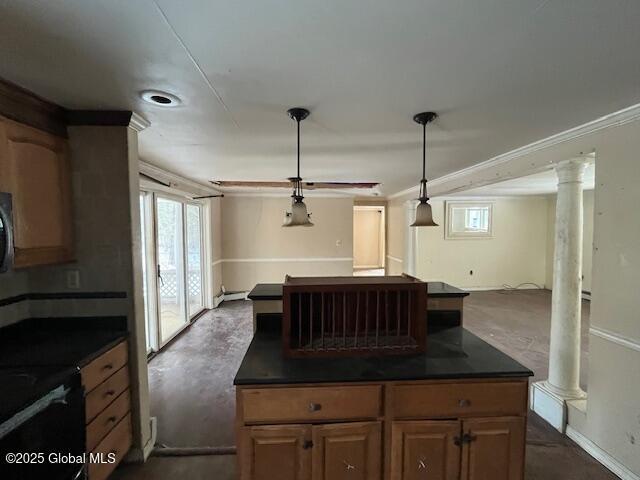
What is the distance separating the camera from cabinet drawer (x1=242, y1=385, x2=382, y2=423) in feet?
4.69

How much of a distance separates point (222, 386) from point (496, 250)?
642cm

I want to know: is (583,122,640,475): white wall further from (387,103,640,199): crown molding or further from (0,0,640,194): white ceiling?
(0,0,640,194): white ceiling

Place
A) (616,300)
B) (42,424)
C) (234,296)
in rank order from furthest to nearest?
(234,296)
(616,300)
(42,424)

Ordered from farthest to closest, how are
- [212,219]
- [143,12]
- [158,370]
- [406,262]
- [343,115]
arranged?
[406,262] → [212,219] → [158,370] → [343,115] → [143,12]

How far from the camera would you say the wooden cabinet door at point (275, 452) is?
1.44 m

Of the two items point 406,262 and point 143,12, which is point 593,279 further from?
point 406,262

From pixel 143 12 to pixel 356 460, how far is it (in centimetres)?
201

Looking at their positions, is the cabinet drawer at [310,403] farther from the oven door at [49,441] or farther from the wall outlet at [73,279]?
the wall outlet at [73,279]

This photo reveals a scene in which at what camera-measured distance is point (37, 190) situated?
166 centimetres

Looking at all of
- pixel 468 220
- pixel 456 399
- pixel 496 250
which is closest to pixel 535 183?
pixel 468 220

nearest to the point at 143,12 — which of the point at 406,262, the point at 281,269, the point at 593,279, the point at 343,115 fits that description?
the point at 343,115

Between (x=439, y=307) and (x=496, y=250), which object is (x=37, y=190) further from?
(x=496, y=250)

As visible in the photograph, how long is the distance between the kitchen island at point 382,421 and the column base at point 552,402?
44.7 inches

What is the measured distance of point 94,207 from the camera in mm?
1933
